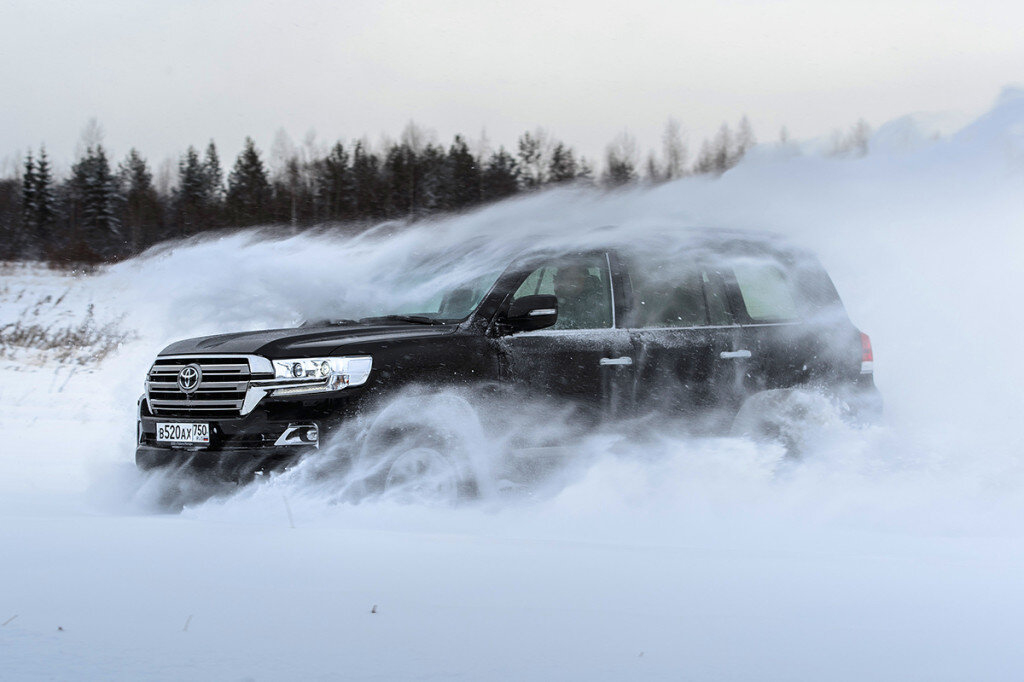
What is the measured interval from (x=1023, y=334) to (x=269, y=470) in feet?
17.8

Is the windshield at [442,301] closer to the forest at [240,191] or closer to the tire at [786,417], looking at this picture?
the tire at [786,417]

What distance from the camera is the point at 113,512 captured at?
5.05 metres

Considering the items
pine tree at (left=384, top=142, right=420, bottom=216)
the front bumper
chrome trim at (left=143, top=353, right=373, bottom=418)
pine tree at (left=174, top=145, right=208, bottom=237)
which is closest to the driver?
chrome trim at (left=143, top=353, right=373, bottom=418)

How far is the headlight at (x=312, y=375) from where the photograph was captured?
486 centimetres

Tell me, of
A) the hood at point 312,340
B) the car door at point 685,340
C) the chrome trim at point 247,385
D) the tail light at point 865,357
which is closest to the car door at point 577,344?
the car door at point 685,340

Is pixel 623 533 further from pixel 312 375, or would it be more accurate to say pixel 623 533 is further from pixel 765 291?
pixel 765 291

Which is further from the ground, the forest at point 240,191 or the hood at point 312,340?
the forest at point 240,191

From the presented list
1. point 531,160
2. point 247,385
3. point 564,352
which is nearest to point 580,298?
point 564,352

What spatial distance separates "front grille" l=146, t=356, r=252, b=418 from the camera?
495cm

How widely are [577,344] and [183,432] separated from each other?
2.17 m

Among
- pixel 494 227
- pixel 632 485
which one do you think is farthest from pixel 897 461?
pixel 494 227

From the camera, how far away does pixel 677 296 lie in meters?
5.94

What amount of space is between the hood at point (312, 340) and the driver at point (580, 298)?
0.70 m

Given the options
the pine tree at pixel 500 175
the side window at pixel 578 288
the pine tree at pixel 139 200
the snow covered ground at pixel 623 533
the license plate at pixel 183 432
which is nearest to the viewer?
the snow covered ground at pixel 623 533
